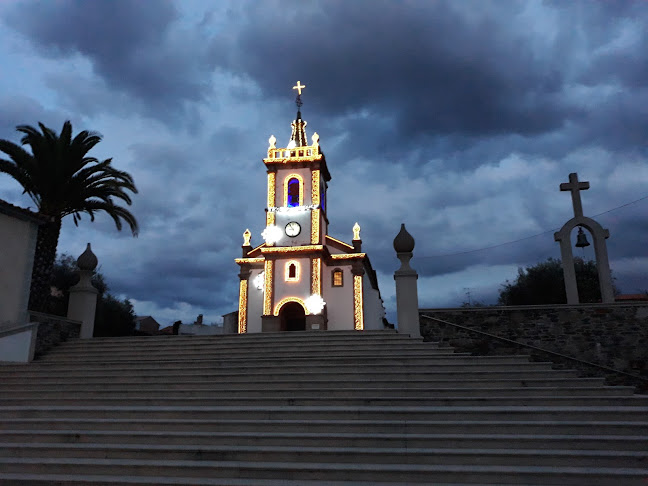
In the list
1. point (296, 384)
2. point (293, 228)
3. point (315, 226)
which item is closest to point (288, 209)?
point (293, 228)

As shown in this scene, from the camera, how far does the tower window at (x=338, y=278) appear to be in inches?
1139

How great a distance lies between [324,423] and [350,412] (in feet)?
1.80

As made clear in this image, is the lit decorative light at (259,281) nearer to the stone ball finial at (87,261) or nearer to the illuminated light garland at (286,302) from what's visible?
the illuminated light garland at (286,302)

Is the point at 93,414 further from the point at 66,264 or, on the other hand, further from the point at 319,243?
the point at 66,264

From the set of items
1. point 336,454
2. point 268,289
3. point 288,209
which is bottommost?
point 336,454

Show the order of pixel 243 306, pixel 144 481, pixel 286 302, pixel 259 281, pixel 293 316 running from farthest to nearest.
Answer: pixel 259 281
pixel 243 306
pixel 293 316
pixel 286 302
pixel 144 481

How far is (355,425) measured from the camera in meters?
6.98

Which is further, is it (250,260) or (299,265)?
(250,260)

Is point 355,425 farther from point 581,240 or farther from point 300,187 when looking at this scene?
point 300,187

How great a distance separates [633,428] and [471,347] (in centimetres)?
700

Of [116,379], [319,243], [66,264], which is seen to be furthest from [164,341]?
[66,264]

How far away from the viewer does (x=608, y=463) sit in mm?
5930

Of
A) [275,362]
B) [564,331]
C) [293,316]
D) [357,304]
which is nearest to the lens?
[275,362]

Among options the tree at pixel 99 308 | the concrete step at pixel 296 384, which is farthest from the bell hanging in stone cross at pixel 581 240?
the tree at pixel 99 308
